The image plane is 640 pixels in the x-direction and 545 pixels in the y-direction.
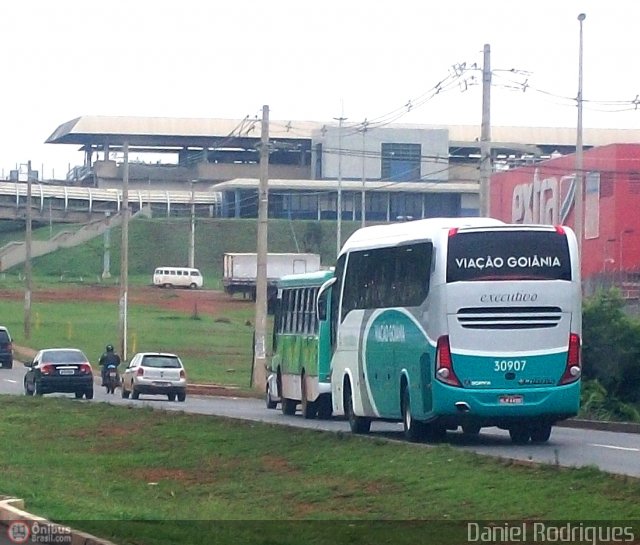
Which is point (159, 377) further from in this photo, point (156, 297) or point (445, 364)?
point (156, 297)

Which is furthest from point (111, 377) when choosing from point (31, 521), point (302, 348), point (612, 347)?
point (31, 521)

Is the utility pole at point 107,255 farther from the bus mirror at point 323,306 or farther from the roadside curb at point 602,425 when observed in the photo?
the roadside curb at point 602,425

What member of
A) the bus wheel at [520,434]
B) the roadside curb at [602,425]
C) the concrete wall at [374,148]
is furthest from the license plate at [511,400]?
the concrete wall at [374,148]

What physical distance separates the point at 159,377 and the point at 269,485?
24.9m

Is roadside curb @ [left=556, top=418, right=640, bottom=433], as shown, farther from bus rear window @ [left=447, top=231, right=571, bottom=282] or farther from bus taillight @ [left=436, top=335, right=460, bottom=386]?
bus taillight @ [left=436, top=335, right=460, bottom=386]

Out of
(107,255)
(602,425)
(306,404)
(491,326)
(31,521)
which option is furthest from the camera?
(107,255)

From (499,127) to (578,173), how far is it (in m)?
72.7

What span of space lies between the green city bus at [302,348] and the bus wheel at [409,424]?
580 centimetres

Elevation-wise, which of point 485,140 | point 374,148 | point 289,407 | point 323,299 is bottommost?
point 289,407

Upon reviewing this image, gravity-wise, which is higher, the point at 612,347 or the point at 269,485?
the point at 612,347

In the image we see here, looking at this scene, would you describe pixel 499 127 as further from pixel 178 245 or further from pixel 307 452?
pixel 307 452

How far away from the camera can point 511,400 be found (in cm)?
2022

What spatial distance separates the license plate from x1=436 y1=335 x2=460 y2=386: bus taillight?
0.70 metres

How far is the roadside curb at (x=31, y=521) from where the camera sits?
11425 millimetres
